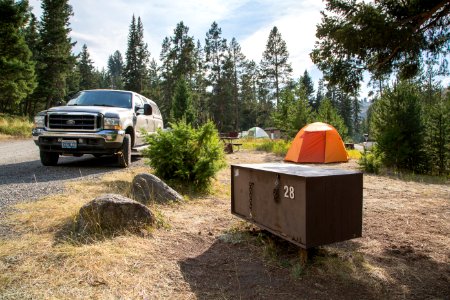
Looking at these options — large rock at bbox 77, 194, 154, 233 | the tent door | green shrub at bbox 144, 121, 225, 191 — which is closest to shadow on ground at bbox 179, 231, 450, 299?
large rock at bbox 77, 194, 154, 233

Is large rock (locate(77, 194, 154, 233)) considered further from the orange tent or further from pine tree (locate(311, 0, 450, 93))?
the orange tent

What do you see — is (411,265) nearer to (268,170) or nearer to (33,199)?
(268,170)

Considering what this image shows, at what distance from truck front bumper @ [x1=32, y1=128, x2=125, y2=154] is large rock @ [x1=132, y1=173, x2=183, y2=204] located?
7.98 ft

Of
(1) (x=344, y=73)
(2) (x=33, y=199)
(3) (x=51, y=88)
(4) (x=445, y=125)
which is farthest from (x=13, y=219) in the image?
(3) (x=51, y=88)

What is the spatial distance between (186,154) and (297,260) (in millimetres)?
3535

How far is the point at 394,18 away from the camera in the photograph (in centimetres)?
495

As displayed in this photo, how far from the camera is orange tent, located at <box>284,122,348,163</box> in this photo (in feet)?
47.2

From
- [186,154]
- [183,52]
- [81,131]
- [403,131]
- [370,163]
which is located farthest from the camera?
[183,52]

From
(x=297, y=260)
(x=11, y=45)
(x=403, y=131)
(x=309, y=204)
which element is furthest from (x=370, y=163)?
(x=11, y=45)

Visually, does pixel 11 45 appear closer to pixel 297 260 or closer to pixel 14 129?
pixel 14 129

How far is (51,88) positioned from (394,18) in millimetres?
39854

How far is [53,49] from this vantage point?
120ft

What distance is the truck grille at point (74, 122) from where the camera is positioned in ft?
24.2

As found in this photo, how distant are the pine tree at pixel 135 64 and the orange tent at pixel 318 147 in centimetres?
4161
